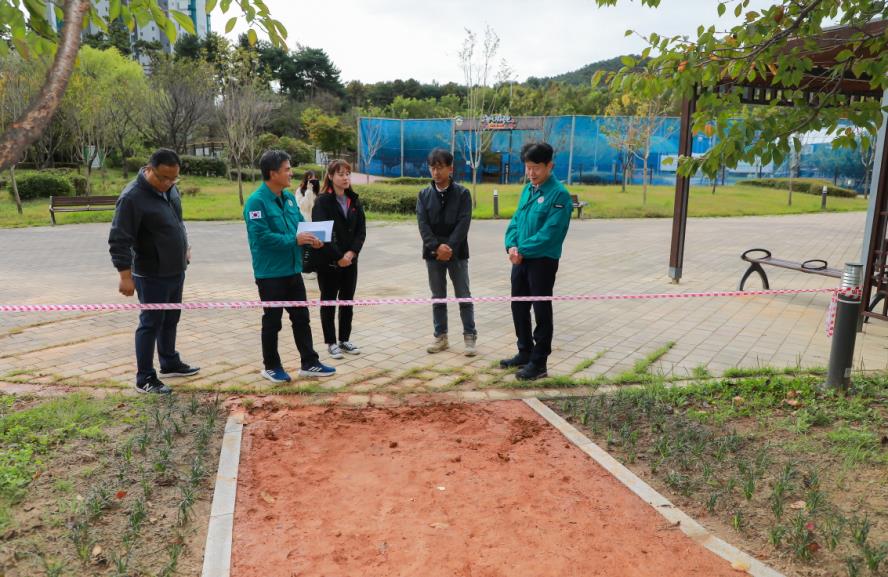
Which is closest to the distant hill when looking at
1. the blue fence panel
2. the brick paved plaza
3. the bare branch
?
the blue fence panel

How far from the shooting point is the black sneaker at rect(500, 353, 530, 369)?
552 centimetres

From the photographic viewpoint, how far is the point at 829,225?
19.1m

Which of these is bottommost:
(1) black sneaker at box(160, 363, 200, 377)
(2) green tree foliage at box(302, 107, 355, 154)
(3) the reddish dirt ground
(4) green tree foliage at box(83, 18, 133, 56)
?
(3) the reddish dirt ground

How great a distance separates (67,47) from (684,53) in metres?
3.19

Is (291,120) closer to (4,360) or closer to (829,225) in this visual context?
(829,225)

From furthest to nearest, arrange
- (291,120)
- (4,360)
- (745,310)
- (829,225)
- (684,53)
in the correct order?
(291,120)
(829,225)
(745,310)
(4,360)
(684,53)

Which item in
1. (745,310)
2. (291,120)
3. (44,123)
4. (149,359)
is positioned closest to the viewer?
(44,123)

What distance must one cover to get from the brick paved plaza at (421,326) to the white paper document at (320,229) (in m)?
1.18

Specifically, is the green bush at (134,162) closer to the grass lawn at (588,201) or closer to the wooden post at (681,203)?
the grass lawn at (588,201)

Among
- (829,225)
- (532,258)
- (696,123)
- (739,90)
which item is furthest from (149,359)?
(829,225)

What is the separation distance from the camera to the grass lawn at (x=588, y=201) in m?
19.1

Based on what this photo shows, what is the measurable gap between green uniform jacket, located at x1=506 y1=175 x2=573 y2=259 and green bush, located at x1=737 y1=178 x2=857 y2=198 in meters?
33.0

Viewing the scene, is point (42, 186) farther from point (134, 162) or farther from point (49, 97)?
point (49, 97)

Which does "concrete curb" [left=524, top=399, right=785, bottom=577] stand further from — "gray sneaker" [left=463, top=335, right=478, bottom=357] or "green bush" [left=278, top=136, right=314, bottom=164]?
"green bush" [left=278, top=136, right=314, bottom=164]
